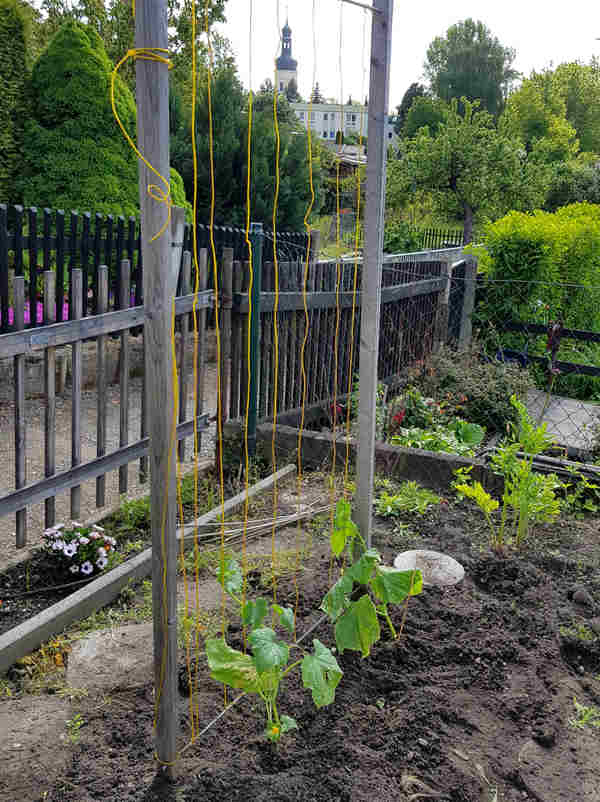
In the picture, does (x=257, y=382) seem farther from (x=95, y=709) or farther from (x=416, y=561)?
(x=95, y=709)

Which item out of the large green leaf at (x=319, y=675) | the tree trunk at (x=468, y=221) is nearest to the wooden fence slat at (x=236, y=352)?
the large green leaf at (x=319, y=675)

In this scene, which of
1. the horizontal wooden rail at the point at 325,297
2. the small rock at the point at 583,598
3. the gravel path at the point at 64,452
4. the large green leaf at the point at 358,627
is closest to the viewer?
the large green leaf at the point at 358,627

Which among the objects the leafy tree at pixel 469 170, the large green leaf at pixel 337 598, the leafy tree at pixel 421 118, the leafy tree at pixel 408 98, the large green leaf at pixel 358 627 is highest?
the leafy tree at pixel 408 98

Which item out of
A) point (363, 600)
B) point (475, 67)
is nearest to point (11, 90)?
point (363, 600)

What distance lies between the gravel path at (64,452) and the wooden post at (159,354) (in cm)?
191

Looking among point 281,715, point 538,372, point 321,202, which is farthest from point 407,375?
point 321,202

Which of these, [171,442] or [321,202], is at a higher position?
[321,202]

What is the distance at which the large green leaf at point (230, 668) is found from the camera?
2.32 m

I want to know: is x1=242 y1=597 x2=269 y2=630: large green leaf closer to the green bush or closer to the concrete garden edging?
the concrete garden edging

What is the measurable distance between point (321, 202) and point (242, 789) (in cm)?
1469

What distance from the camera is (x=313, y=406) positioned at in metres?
6.25

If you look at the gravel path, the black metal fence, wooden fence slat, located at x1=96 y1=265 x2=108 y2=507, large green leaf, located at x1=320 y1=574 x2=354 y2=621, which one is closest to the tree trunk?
the gravel path

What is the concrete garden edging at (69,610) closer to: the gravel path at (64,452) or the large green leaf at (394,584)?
the gravel path at (64,452)

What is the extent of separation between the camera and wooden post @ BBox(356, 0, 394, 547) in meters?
2.89
